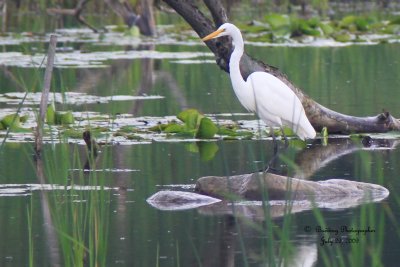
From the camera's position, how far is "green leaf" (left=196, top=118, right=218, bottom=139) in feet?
31.8

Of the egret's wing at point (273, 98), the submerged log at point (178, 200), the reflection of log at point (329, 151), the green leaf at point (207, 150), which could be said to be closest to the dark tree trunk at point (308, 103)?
the reflection of log at point (329, 151)

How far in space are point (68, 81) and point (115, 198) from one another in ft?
26.1

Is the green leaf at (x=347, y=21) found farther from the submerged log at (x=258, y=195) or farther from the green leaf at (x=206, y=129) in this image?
the submerged log at (x=258, y=195)

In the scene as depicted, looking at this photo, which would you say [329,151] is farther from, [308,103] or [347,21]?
[347,21]

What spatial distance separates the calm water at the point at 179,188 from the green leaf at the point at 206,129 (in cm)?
14

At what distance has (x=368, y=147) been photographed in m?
9.41

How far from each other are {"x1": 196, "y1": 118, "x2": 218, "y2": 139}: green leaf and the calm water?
0.45 feet

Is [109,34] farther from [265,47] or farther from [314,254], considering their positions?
[314,254]

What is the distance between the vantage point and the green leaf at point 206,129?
31.8 ft

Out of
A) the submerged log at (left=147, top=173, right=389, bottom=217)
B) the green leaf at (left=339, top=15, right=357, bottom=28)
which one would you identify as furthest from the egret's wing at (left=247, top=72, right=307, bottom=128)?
the green leaf at (left=339, top=15, right=357, bottom=28)

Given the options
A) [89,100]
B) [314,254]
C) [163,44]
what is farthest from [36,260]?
[163,44]

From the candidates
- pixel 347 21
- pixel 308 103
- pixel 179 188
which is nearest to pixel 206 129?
pixel 308 103

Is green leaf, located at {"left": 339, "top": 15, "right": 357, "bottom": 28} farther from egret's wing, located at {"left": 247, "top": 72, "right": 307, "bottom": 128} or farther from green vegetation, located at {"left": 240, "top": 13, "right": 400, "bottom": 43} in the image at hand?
egret's wing, located at {"left": 247, "top": 72, "right": 307, "bottom": 128}

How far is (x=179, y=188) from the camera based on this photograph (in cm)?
770
